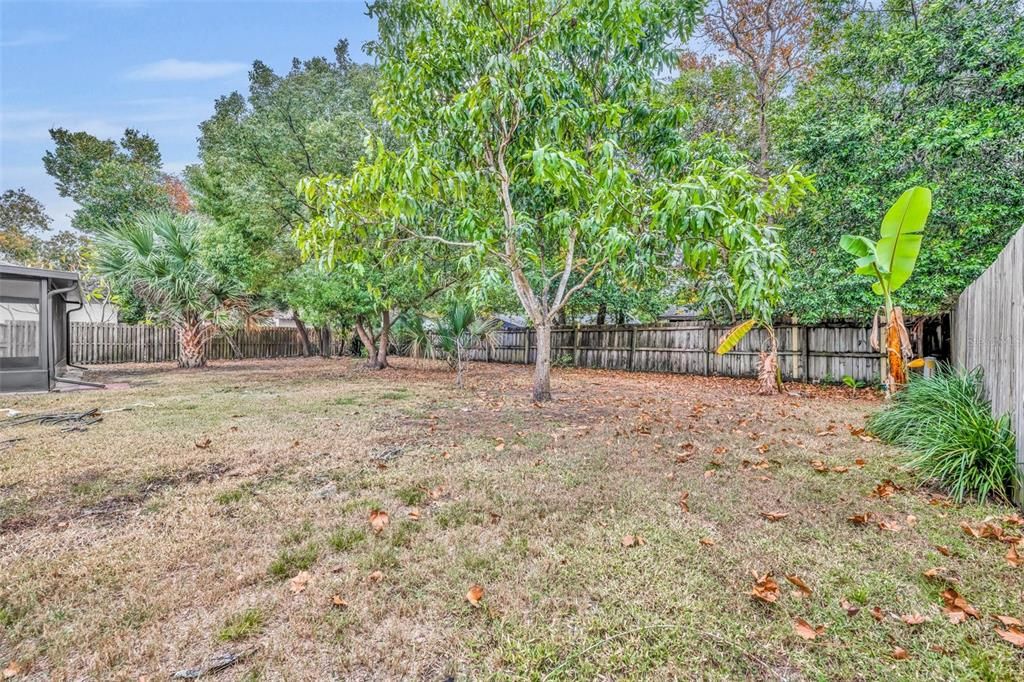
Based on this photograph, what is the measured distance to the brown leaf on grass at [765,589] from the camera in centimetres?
197

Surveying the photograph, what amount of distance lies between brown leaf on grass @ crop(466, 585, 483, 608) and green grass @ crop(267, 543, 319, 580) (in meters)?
0.87

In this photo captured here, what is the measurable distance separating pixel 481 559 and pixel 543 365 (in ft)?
16.8

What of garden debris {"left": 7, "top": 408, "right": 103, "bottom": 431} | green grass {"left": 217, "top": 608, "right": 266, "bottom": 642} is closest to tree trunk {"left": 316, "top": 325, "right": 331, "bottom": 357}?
garden debris {"left": 7, "top": 408, "right": 103, "bottom": 431}

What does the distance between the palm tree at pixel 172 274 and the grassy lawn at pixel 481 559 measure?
7986 millimetres

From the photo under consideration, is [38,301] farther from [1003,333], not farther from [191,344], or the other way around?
[1003,333]

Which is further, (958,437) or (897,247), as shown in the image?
(897,247)

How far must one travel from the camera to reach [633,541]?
2.51 meters

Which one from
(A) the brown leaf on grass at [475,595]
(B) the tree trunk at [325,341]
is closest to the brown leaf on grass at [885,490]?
(A) the brown leaf on grass at [475,595]

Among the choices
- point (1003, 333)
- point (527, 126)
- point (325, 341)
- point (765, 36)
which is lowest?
point (325, 341)

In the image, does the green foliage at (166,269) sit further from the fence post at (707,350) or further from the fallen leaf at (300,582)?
the fence post at (707,350)

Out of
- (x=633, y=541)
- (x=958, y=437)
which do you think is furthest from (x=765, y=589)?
(x=958, y=437)

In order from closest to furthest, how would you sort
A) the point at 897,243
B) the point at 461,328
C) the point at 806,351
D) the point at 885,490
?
the point at 885,490 < the point at 897,243 < the point at 461,328 < the point at 806,351

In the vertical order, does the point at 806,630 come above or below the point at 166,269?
below

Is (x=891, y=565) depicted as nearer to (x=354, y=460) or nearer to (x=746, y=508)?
(x=746, y=508)
